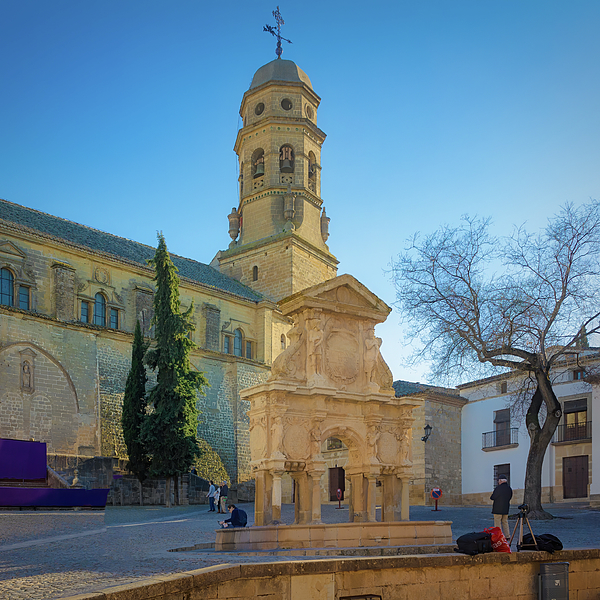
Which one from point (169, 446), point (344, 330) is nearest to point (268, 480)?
point (344, 330)

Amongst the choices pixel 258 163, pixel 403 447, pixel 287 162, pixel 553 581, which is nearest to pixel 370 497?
pixel 403 447

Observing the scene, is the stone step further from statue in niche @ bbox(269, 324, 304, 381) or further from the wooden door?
the wooden door

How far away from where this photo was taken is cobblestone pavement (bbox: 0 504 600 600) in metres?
8.12

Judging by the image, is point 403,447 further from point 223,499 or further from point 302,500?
point 223,499

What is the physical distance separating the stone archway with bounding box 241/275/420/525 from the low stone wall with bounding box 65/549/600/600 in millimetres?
5557

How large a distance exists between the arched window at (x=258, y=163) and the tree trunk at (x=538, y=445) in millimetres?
29040

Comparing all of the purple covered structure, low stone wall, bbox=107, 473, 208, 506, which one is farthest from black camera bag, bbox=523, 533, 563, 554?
low stone wall, bbox=107, 473, 208, 506

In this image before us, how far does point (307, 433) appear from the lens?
50.6 feet

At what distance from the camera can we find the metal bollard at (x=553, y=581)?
405 inches

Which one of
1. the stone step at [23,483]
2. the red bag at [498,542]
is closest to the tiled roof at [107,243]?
the stone step at [23,483]

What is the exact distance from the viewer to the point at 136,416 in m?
29.8

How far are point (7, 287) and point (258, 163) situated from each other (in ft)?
64.8

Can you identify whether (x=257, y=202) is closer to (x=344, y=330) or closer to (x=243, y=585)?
(x=344, y=330)

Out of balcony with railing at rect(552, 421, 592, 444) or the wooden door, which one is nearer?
the wooden door
